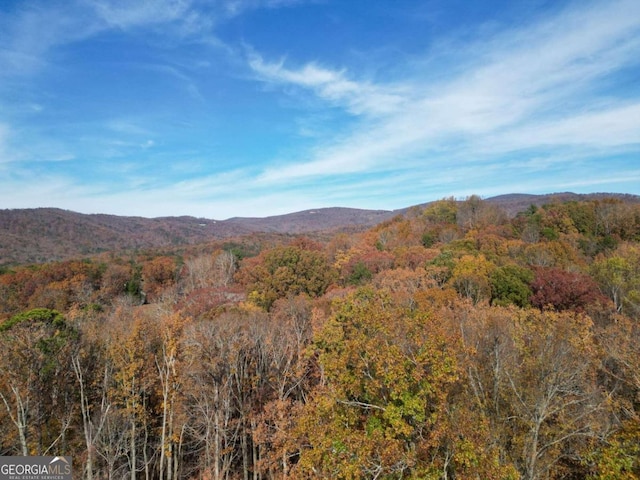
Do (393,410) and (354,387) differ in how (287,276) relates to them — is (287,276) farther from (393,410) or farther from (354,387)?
(393,410)

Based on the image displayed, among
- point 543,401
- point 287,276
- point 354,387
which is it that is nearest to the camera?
point 543,401

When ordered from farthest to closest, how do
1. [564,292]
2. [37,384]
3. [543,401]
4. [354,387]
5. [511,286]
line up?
1. [511,286]
2. [564,292]
3. [37,384]
4. [354,387]
5. [543,401]

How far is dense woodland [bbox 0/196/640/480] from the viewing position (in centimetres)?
1132

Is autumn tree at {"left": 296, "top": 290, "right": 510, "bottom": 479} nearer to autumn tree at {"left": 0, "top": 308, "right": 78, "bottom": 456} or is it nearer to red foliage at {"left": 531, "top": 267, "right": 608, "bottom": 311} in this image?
autumn tree at {"left": 0, "top": 308, "right": 78, "bottom": 456}

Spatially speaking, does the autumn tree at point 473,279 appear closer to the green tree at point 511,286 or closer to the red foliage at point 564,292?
the green tree at point 511,286

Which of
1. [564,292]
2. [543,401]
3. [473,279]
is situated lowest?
[564,292]

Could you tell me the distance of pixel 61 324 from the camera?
24.5m

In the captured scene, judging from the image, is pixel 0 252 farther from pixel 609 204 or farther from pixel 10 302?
pixel 609 204

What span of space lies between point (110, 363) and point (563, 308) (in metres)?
37.7

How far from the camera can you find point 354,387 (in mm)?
12773

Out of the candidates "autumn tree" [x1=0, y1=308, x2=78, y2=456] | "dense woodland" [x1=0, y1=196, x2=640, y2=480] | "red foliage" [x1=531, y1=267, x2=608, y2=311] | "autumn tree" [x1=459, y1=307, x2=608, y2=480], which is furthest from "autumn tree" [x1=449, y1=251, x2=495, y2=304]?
"autumn tree" [x1=0, y1=308, x2=78, y2=456]

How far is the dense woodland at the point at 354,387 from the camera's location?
37.1ft

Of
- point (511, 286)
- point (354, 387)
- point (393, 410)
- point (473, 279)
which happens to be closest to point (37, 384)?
point (354, 387)

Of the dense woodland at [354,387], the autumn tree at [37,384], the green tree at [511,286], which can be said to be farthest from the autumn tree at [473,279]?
the autumn tree at [37,384]
